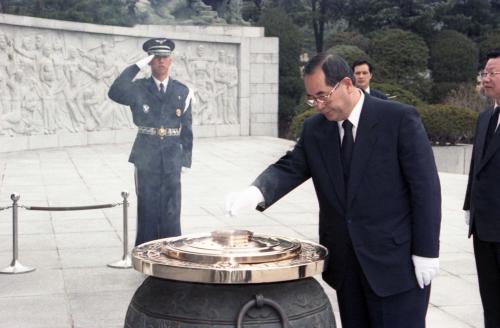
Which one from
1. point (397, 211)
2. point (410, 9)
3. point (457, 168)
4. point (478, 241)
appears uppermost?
point (410, 9)

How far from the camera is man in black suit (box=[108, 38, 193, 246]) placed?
20.1ft

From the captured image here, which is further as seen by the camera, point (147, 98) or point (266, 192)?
point (147, 98)

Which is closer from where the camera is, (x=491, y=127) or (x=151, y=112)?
(x=491, y=127)

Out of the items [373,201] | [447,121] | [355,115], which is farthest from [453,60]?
[373,201]

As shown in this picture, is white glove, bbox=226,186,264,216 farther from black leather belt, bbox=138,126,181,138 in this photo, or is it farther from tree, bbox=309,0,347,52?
tree, bbox=309,0,347,52

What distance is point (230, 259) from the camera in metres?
2.72

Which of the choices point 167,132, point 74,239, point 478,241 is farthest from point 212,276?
point 74,239

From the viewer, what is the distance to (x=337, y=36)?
91.4 ft

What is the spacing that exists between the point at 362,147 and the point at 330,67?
0.33 metres

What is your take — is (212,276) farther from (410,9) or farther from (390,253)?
(410,9)

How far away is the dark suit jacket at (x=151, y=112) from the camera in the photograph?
6125mm

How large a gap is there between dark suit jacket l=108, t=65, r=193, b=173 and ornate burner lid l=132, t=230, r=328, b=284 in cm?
304

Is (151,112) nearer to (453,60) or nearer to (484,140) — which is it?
(484,140)

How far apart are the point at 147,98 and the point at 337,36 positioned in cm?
2230
